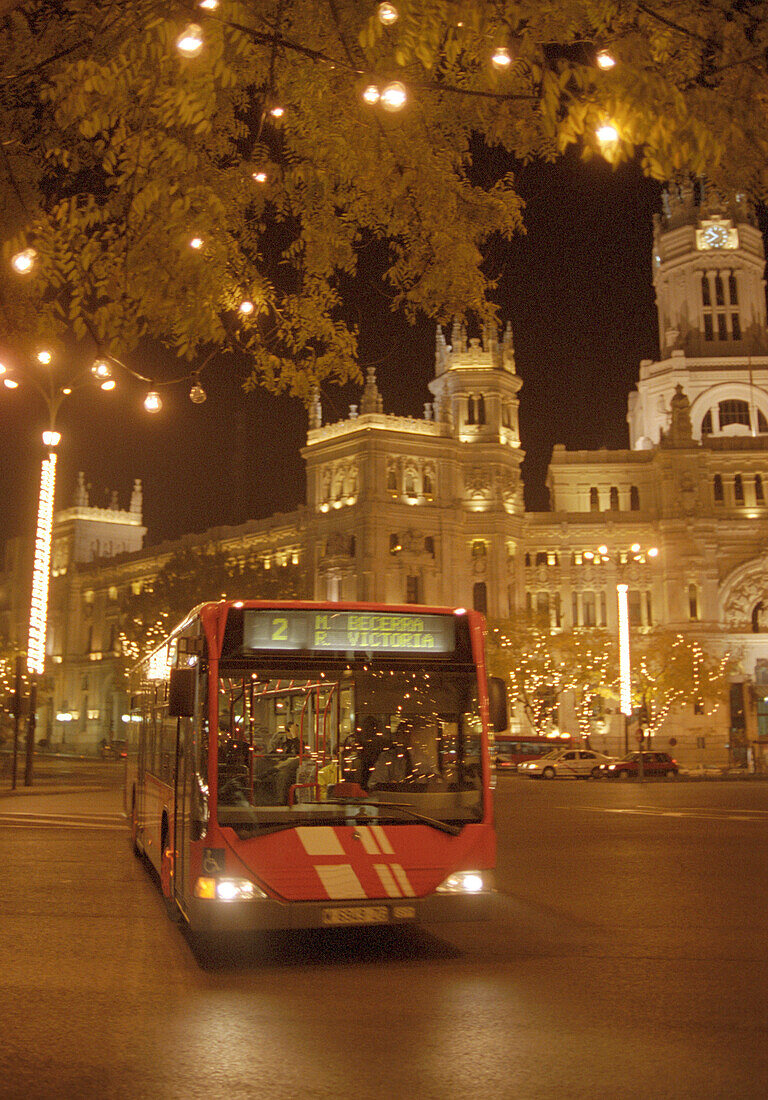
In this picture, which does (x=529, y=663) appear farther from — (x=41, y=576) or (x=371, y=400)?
(x=41, y=576)

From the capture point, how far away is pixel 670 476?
72.7m

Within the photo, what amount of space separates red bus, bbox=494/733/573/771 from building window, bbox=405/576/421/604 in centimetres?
1226

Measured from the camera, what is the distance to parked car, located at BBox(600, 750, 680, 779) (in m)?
44.8

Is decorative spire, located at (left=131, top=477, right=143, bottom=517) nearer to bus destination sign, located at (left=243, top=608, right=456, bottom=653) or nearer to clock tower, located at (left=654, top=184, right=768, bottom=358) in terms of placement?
clock tower, located at (left=654, top=184, right=768, bottom=358)

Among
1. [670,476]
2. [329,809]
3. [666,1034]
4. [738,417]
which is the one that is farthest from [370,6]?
[738,417]

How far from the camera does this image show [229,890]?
8.30 metres

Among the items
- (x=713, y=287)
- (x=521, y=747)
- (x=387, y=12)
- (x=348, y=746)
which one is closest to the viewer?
(x=387, y=12)

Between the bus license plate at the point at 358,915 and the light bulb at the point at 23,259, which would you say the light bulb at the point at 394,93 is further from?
the bus license plate at the point at 358,915

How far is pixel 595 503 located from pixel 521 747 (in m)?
26.0

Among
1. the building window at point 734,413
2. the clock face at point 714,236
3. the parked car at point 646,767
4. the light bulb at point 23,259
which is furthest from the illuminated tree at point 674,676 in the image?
the light bulb at point 23,259

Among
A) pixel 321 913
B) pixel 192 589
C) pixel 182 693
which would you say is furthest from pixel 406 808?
pixel 192 589

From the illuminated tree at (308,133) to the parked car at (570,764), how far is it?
38.1 metres

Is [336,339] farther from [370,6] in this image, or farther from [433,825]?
[433,825]

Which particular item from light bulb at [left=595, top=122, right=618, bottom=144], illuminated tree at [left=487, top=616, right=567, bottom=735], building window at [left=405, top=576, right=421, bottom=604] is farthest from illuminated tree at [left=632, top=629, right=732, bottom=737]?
light bulb at [left=595, top=122, right=618, bottom=144]
